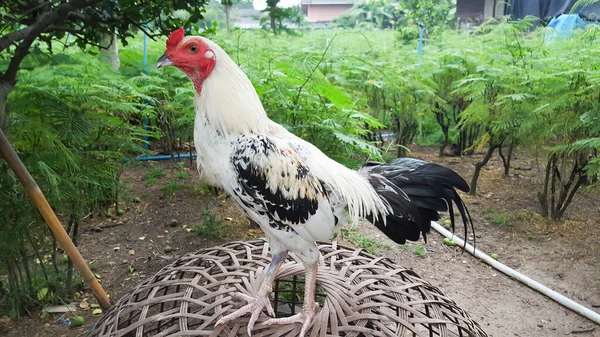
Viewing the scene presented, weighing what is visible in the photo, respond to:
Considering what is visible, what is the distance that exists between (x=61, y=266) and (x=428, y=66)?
4759 millimetres

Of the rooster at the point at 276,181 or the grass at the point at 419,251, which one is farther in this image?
the grass at the point at 419,251

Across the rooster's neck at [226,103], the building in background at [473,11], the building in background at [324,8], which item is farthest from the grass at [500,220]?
the building in background at [324,8]

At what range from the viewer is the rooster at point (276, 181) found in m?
1.49

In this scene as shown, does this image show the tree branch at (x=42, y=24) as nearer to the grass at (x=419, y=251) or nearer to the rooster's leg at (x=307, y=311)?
the rooster's leg at (x=307, y=311)

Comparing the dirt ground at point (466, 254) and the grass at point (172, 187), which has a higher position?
the grass at point (172, 187)

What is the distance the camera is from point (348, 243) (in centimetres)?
365

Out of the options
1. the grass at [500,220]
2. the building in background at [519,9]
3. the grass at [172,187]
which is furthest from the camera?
the building in background at [519,9]

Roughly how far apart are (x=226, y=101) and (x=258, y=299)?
724mm

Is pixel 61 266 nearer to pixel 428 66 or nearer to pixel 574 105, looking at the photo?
pixel 574 105

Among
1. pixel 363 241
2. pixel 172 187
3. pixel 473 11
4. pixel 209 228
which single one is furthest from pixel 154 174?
pixel 473 11

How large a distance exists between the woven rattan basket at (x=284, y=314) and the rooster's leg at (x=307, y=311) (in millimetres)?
26

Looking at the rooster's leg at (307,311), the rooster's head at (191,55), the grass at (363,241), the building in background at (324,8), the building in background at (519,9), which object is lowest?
the grass at (363,241)

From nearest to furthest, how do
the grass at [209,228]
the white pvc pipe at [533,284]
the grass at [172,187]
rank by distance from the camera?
1. the white pvc pipe at [533,284]
2. the grass at [209,228]
3. the grass at [172,187]

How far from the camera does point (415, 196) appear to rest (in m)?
1.67
